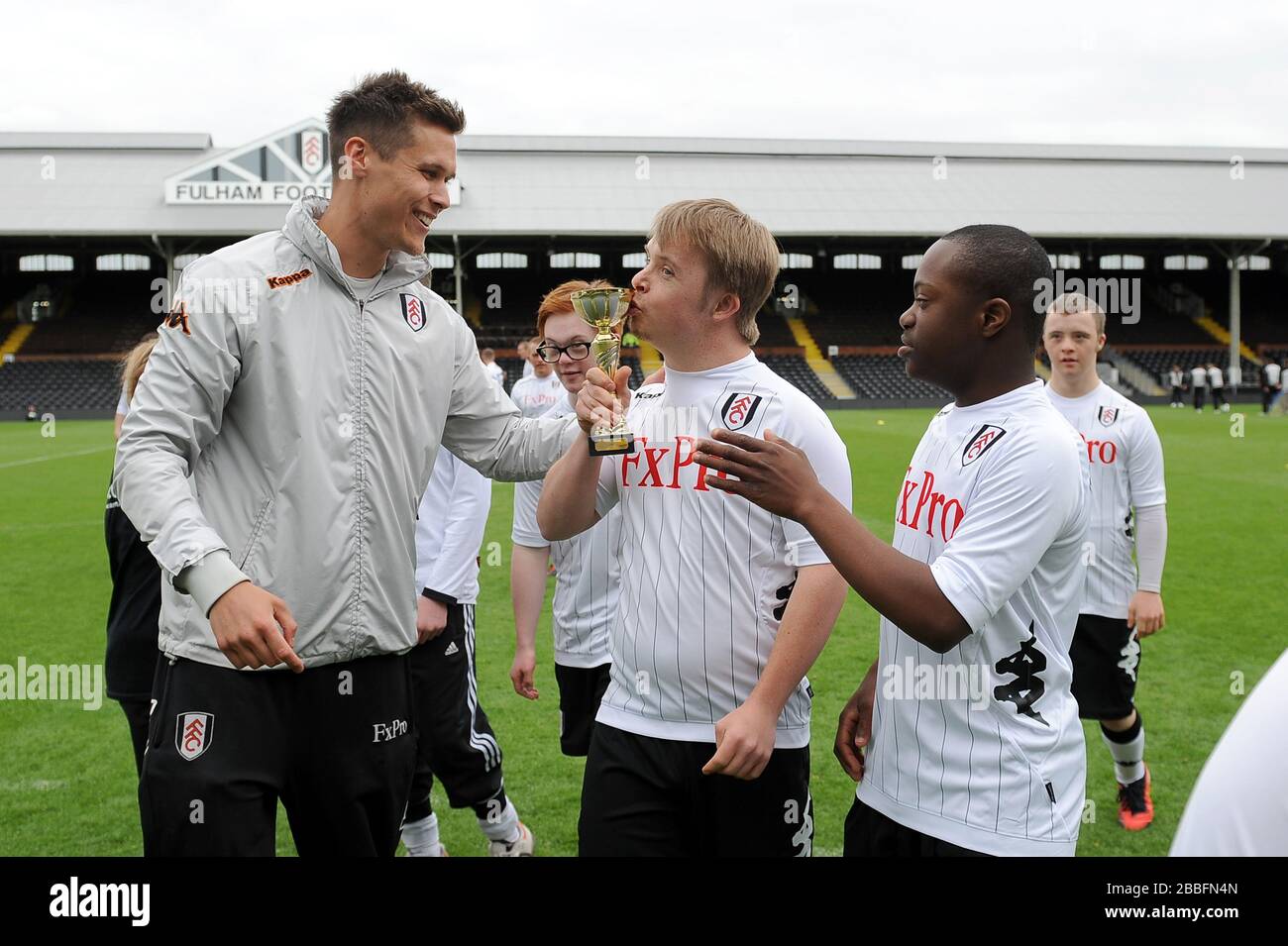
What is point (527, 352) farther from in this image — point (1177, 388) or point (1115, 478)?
point (1177, 388)

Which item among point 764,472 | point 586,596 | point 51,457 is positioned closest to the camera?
point 764,472

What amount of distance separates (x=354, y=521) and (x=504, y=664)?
472 cm

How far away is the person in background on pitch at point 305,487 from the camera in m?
2.49

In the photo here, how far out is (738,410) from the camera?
2.71m

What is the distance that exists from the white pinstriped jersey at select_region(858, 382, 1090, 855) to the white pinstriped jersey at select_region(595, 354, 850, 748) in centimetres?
28

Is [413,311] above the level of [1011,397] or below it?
above

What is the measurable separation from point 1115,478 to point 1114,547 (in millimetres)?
331

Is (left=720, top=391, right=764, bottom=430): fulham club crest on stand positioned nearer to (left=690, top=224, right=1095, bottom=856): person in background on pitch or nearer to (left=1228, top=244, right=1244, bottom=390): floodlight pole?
(left=690, top=224, right=1095, bottom=856): person in background on pitch

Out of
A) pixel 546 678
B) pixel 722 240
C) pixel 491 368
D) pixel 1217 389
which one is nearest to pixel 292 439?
pixel 722 240

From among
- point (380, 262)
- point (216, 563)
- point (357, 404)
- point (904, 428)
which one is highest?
point (380, 262)

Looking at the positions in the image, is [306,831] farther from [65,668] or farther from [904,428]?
[904,428]

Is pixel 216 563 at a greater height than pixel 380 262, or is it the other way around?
pixel 380 262

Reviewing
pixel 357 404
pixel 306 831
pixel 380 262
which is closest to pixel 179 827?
pixel 306 831
